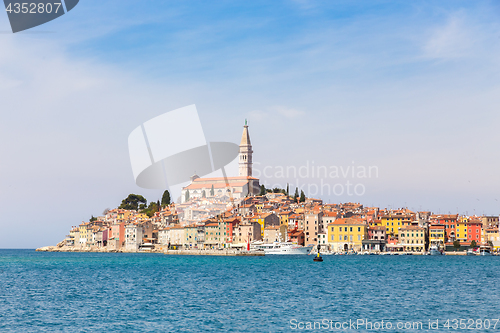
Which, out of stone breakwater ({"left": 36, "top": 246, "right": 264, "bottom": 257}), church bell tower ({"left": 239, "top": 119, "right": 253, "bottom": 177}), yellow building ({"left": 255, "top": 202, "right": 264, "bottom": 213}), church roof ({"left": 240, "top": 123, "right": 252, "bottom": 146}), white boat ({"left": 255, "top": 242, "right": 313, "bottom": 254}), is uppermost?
church roof ({"left": 240, "top": 123, "right": 252, "bottom": 146})

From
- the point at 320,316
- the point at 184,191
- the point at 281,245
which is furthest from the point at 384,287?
the point at 184,191

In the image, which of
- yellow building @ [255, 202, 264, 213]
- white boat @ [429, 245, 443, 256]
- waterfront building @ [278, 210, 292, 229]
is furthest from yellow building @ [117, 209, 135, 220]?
white boat @ [429, 245, 443, 256]

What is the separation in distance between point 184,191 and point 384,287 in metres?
105

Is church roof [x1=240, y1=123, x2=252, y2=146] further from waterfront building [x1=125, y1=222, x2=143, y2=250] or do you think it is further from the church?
waterfront building [x1=125, y1=222, x2=143, y2=250]

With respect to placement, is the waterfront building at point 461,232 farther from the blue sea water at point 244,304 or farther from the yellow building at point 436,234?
the blue sea water at point 244,304

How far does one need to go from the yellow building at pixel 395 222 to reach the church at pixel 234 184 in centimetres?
3794

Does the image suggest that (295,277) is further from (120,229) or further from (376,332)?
(120,229)

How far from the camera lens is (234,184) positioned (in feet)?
413

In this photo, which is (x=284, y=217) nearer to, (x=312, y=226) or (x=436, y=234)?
(x=312, y=226)

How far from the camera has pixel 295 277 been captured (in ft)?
123

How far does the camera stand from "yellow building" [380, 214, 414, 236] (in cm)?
8944

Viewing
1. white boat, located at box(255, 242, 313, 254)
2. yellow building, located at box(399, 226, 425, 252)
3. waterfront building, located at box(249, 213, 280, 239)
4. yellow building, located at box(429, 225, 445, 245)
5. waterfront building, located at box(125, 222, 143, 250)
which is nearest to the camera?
white boat, located at box(255, 242, 313, 254)

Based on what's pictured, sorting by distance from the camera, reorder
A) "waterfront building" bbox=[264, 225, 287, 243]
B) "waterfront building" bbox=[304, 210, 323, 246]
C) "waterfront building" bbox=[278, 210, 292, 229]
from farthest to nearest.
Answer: "waterfront building" bbox=[278, 210, 292, 229]
"waterfront building" bbox=[304, 210, 323, 246]
"waterfront building" bbox=[264, 225, 287, 243]

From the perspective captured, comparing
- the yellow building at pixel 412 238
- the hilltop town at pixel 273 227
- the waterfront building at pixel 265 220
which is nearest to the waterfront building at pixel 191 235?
the hilltop town at pixel 273 227
